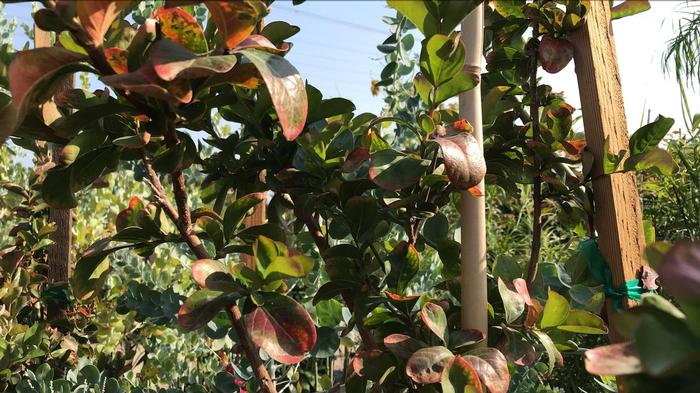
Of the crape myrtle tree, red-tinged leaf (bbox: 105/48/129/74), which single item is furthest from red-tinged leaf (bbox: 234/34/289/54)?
red-tinged leaf (bbox: 105/48/129/74)

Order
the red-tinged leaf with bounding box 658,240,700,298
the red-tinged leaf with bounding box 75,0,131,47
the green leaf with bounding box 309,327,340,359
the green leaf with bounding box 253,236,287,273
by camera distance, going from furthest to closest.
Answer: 1. the green leaf with bounding box 309,327,340,359
2. the green leaf with bounding box 253,236,287,273
3. the red-tinged leaf with bounding box 75,0,131,47
4. the red-tinged leaf with bounding box 658,240,700,298

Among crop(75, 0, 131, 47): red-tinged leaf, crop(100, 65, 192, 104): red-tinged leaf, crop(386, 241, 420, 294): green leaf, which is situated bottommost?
crop(386, 241, 420, 294): green leaf

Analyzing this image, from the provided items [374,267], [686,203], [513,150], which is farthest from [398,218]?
[686,203]

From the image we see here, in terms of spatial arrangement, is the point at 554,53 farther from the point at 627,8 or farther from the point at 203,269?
the point at 203,269

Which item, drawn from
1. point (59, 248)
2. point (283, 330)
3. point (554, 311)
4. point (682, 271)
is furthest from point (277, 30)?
point (59, 248)

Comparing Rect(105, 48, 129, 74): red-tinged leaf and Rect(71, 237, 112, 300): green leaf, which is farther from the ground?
Rect(105, 48, 129, 74): red-tinged leaf

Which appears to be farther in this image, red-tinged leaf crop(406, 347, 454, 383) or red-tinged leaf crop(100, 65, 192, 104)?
red-tinged leaf crop(406, 347, 454, 383)

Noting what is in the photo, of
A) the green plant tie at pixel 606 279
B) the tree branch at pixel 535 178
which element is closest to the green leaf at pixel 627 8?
the tree branch at pixel 535 178

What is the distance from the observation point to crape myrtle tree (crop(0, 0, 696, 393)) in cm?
64

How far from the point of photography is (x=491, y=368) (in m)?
0.76

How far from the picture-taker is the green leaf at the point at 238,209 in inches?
32.8

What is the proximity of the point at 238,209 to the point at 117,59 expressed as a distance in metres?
0.25

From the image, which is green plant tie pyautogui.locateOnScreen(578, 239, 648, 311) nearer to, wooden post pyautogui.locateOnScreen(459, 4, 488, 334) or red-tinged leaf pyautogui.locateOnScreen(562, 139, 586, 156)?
red-tinged leaf pyautogui.locateOnScreen(562, 139, 586, 156)

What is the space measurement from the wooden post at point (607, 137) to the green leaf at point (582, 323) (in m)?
0.17
